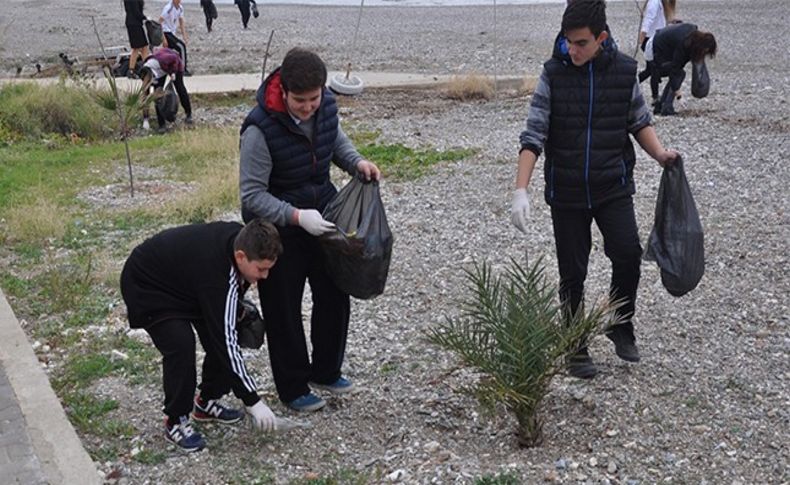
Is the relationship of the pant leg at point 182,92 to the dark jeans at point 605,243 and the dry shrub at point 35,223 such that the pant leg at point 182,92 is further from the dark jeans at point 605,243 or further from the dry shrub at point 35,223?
the dark jeans at point 605,243

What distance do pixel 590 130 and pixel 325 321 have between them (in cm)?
143

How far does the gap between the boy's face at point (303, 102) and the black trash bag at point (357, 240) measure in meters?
0.39

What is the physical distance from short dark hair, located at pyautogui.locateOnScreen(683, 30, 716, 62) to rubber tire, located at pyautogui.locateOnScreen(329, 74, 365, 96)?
4.75 metres

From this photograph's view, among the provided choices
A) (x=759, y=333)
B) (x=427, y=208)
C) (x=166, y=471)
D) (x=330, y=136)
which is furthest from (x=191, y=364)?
(x=427, y=208)

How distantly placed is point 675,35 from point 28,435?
29.2ft

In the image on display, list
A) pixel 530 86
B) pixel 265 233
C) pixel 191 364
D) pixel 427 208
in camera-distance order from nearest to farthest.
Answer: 1. pixel 265 233
2. pixel 191 364
3. pixel 427 208
4. pixel 530 86

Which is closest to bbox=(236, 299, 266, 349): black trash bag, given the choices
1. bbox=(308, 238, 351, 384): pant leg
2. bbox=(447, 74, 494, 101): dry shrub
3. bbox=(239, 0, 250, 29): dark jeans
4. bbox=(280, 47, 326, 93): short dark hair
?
bbox=(308, 238, 351, 384): pant leg

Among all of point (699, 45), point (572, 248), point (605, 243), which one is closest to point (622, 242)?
point (605, 243)

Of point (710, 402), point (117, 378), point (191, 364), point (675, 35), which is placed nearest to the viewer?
point (191, 364)

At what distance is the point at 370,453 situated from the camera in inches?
177

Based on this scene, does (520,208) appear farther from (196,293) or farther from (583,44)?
(196,293)

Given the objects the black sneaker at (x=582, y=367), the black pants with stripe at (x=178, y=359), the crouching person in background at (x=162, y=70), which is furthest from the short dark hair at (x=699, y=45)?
the black pants with stripe at (x=178, y=359)

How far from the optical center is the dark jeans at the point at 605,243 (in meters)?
4.79

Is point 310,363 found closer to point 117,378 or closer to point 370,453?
point 370,453
